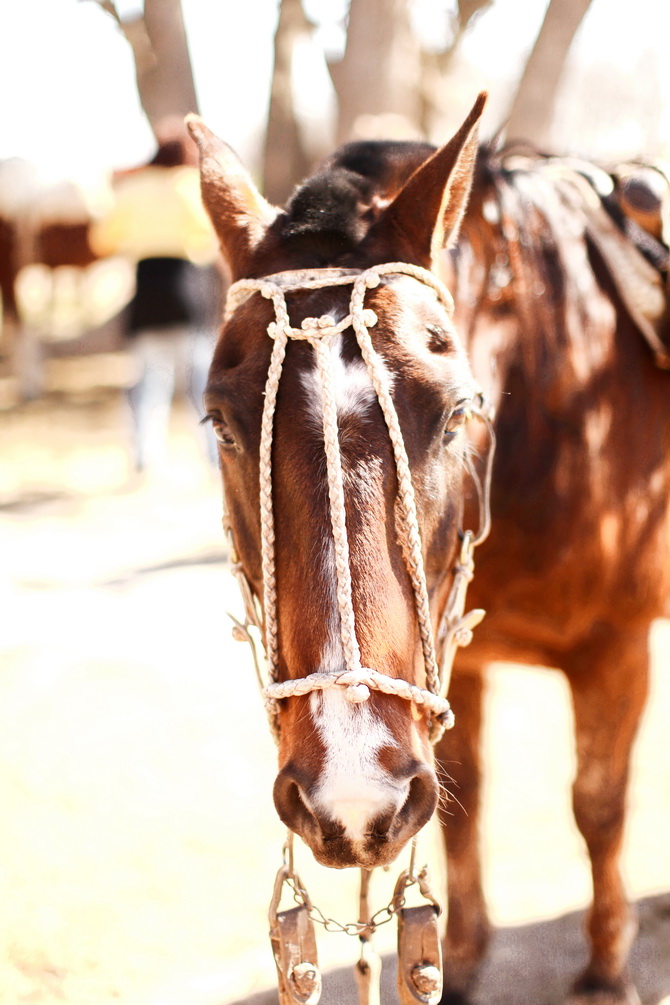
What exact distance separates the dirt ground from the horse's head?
1.71 m

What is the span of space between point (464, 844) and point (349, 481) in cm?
176

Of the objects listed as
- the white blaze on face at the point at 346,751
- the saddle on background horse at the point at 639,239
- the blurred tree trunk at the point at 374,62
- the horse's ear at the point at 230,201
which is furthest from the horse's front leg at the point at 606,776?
the blurred tree trunk at the point at 374,62

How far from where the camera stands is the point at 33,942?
298cm

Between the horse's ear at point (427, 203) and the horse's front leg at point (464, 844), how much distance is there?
4.66 feet

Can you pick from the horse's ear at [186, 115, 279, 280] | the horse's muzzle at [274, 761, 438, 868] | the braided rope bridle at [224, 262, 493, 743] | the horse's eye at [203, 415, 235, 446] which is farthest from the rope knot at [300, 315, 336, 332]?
the horse's muzzle at [274, 761, 438, 868]

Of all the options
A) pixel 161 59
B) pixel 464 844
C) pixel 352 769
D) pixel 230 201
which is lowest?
pixel 464 844

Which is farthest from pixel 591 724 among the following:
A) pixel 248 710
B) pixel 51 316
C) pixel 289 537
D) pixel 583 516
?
pixel 51 316

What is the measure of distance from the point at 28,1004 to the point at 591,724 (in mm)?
1903

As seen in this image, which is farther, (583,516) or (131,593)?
(131,593)

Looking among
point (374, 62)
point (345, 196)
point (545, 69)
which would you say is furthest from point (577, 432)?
point (374, 62)

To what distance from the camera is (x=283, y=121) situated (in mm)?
9266


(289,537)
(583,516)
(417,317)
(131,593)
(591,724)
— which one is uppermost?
(417,317)

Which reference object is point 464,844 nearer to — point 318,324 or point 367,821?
point 367,821

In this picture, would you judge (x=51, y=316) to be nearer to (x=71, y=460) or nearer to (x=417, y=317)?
(x=71, y=460)
